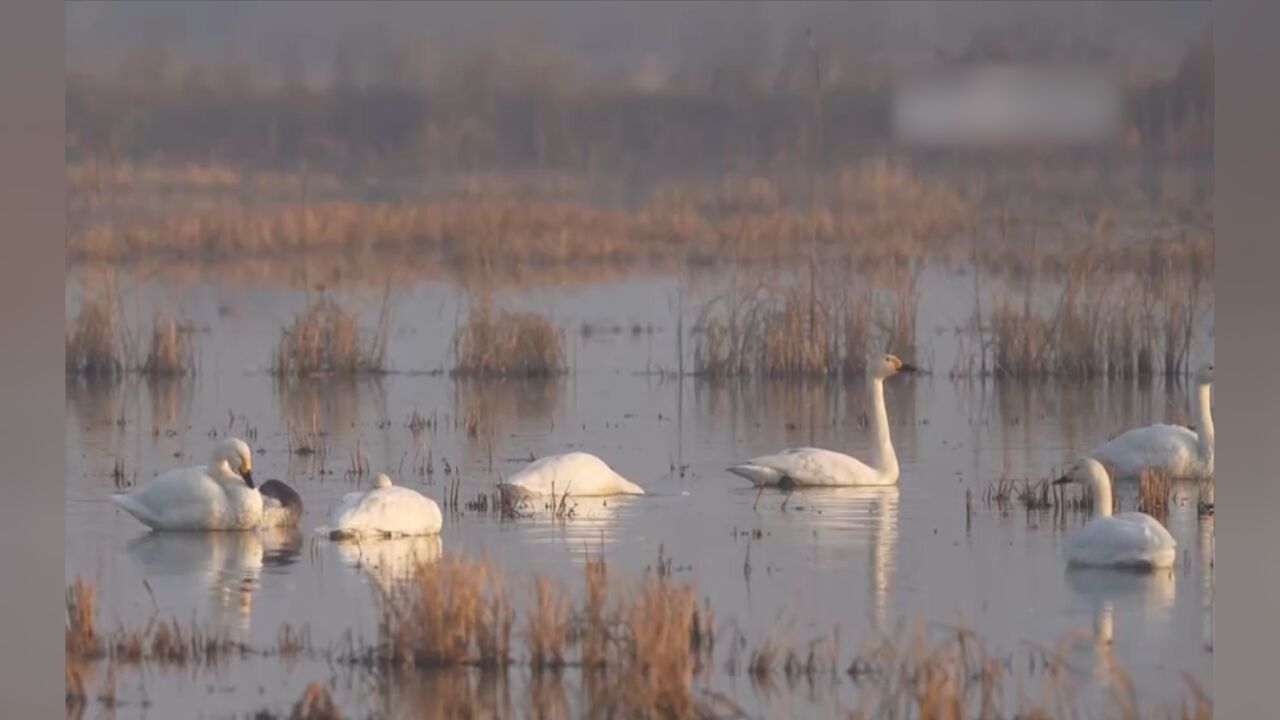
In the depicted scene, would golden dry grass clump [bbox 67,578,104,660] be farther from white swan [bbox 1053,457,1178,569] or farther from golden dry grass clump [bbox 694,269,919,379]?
golden dry grass clump [bbox 694,269,919,379]

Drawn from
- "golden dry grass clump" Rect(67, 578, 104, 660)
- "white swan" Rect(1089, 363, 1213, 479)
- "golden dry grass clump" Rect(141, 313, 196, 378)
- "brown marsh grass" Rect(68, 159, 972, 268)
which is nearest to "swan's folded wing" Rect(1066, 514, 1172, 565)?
"white swan" Rect(1089, 363, 1213, 479)

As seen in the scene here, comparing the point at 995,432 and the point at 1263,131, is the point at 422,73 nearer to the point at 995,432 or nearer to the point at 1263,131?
the point at 995,432

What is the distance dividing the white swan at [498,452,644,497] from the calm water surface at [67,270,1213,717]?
87 mm

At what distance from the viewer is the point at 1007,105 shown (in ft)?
33.0

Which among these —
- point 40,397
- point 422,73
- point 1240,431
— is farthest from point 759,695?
point 422,73

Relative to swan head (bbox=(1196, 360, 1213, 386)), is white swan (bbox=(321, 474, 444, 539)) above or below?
below

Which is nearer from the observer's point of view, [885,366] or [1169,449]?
[1169,449]

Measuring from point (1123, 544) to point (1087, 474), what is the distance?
0.67m

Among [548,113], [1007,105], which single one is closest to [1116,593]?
[1007,105]

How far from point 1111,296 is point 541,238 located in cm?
221

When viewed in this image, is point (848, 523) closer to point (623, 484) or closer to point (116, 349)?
point (623, 484)

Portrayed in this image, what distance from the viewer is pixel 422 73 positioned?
421 inches

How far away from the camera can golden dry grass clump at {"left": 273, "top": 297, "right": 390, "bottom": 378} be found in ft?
37.7

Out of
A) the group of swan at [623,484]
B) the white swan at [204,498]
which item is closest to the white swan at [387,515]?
the group of swan at [623,484]
